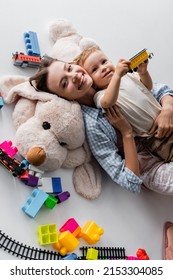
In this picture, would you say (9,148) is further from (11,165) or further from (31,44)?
(31,44)

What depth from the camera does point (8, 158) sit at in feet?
3.48

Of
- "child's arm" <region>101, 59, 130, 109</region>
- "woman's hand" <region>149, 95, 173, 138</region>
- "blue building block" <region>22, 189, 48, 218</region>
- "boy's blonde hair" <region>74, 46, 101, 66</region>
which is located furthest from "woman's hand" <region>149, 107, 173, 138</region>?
"blue building block" <region>22, 189, 48, 218</region>

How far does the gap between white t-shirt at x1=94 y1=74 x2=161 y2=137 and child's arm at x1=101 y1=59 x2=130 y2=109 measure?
2.6 inches

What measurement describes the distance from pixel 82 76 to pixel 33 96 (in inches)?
6.1

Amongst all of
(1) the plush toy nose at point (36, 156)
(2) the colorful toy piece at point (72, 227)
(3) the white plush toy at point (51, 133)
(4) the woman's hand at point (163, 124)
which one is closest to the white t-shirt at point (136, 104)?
(4) the woman's hand at point (163, 124)

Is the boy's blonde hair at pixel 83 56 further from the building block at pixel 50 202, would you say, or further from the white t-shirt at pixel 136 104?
the building block at pixel 50 202

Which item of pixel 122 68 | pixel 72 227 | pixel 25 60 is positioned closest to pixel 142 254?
pixel 72 227

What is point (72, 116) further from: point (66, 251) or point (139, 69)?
point (66, 251)

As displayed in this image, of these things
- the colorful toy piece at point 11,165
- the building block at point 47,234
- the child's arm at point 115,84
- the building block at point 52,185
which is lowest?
the building block at point 47,234

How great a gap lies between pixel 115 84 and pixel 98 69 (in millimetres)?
151

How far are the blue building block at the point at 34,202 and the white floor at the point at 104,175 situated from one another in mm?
19

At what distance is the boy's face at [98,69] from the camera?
3.86 feet

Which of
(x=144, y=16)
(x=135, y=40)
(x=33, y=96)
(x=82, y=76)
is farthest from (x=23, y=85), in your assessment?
(x=144, y=16)

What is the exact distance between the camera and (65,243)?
3.47 ft
